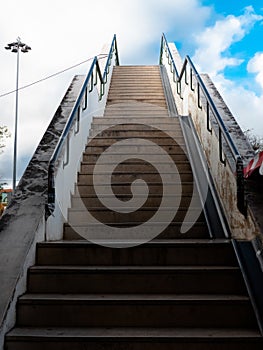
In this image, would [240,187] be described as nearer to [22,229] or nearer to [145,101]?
[22,229]

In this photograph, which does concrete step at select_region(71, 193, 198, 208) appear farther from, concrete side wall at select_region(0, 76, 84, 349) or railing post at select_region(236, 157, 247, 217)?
railing post at select_region(236, 157, 247, 217)

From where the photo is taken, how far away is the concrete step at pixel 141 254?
10.2 ft

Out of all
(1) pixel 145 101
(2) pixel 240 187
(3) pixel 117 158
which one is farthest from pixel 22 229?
(1) pixel 145 101

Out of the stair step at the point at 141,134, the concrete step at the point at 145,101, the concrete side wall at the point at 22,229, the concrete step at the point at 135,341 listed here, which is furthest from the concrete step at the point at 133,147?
the concrete step at the point at 145,101

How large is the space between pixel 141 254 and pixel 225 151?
1338 millimetres

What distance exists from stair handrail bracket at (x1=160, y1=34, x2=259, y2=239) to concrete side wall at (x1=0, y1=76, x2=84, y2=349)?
5.37 feet

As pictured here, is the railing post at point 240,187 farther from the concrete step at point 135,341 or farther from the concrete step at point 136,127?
the concrete step at point 136,127

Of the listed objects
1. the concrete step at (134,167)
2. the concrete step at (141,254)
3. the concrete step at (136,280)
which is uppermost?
the concrete step at (134,167)

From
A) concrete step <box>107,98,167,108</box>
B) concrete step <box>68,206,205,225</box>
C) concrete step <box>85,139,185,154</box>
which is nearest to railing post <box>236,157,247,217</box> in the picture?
concrete step <box>68,206,205,225</box>

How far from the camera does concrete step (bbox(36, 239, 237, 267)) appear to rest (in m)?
3.11

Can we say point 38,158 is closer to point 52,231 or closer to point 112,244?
point 52,231

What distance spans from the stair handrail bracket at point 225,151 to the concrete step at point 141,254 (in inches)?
12.9

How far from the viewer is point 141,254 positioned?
312 centimetres

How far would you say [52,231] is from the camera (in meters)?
3.50
